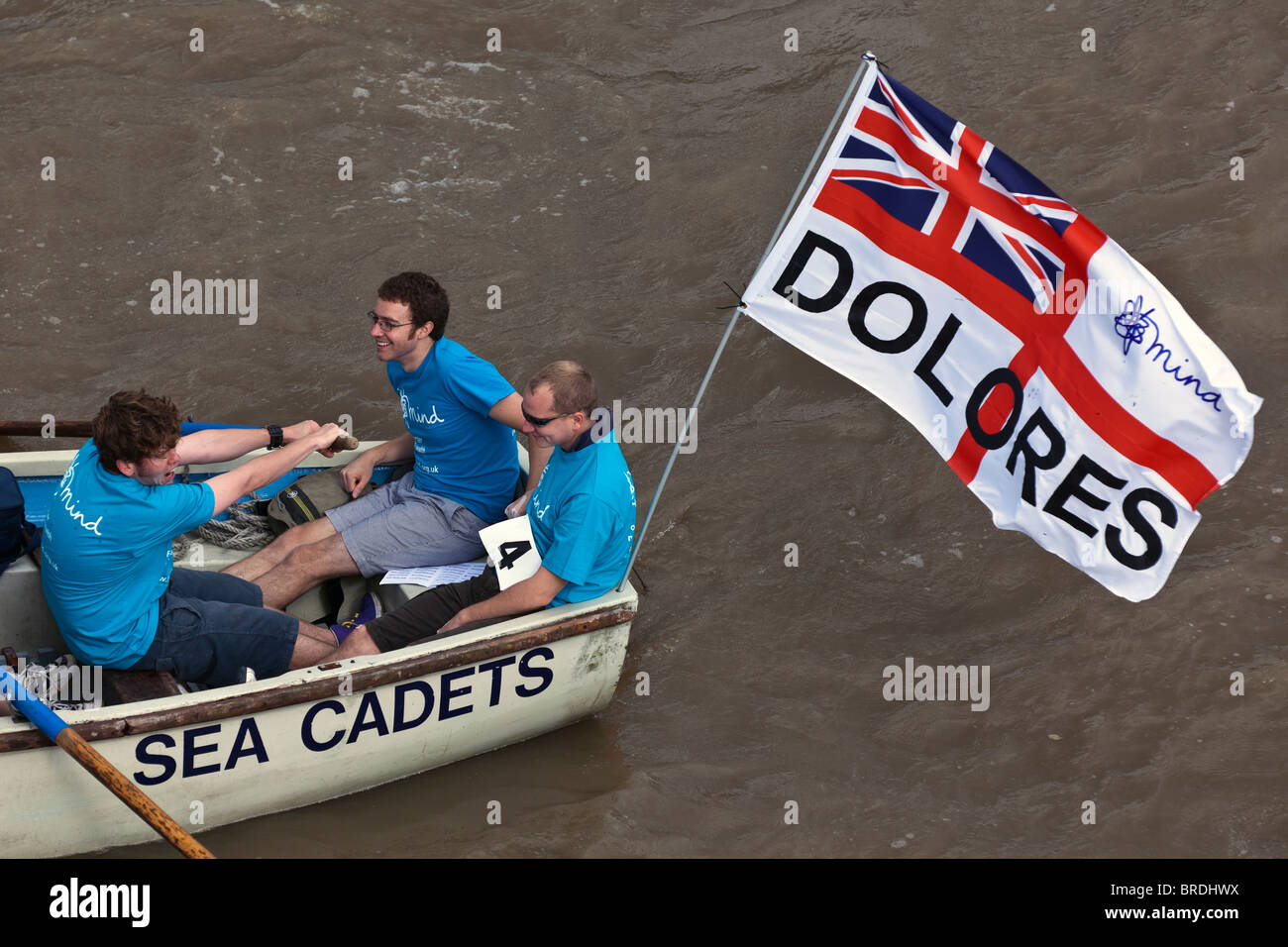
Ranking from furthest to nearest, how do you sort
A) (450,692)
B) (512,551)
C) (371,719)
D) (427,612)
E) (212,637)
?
1. (427,612)
2. (512,551)
3. (450,692)
4. (371,719)
5. (212,637)

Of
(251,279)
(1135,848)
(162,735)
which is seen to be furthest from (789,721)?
(251,279)

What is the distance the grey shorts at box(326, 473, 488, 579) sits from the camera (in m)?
6.35

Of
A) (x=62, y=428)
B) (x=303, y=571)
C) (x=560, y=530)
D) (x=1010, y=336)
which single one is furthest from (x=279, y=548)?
(x=1010, y=336)

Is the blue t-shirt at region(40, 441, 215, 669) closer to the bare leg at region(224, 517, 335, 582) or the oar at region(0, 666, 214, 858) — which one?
the oar at region(0, 666, 214, 858)

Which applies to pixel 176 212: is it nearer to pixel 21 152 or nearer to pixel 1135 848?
pixel 21 152

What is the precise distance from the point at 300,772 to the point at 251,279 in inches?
181

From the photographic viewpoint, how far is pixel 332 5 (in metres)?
11.6

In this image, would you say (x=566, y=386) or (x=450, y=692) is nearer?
(x=566, y=386)

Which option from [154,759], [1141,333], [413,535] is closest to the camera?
[1141,333]

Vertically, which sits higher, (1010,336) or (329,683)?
(1010,336)

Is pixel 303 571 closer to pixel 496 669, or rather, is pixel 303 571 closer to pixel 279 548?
pixel 279 548

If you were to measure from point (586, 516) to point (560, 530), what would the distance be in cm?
15

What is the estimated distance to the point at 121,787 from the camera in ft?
15.8

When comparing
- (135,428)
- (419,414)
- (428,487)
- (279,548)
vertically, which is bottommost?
(279,548)
